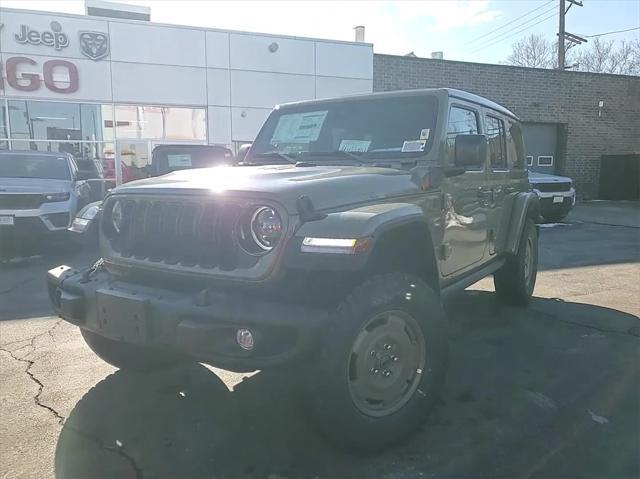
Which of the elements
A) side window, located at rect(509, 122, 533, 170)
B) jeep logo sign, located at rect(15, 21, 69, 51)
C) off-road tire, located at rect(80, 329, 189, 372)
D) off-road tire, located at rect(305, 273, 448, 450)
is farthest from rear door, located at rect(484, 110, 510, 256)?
jeep logo sign, located at rect(15, 21, 69, 51)

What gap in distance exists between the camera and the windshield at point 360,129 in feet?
11.7

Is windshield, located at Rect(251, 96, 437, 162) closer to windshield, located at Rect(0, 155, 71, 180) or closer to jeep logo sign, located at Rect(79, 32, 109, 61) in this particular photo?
windshield, located at Rect(0, 155, 71, 180)

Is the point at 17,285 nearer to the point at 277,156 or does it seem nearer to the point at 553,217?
the point at 277,156

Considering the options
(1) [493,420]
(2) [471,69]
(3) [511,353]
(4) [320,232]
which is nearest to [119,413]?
(4) [320,232]

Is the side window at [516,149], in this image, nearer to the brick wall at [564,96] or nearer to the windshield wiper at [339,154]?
the windshield wiper at [339,154]

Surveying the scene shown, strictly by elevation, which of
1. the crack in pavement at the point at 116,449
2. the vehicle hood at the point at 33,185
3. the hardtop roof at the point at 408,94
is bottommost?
the crack in pavement at the point at 116,449

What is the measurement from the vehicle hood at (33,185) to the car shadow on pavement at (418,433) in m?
5.97

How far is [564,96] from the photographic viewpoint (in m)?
19.1

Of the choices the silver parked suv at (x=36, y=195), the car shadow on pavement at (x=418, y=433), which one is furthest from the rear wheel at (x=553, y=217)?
the silver parked suv at (x=36, y=195)

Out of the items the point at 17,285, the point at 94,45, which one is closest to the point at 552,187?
the point at 17,285

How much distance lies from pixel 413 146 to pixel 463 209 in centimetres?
66

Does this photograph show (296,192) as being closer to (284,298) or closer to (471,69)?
(284,298)

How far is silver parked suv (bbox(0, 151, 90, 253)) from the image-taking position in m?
8.27

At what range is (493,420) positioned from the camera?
308cm
